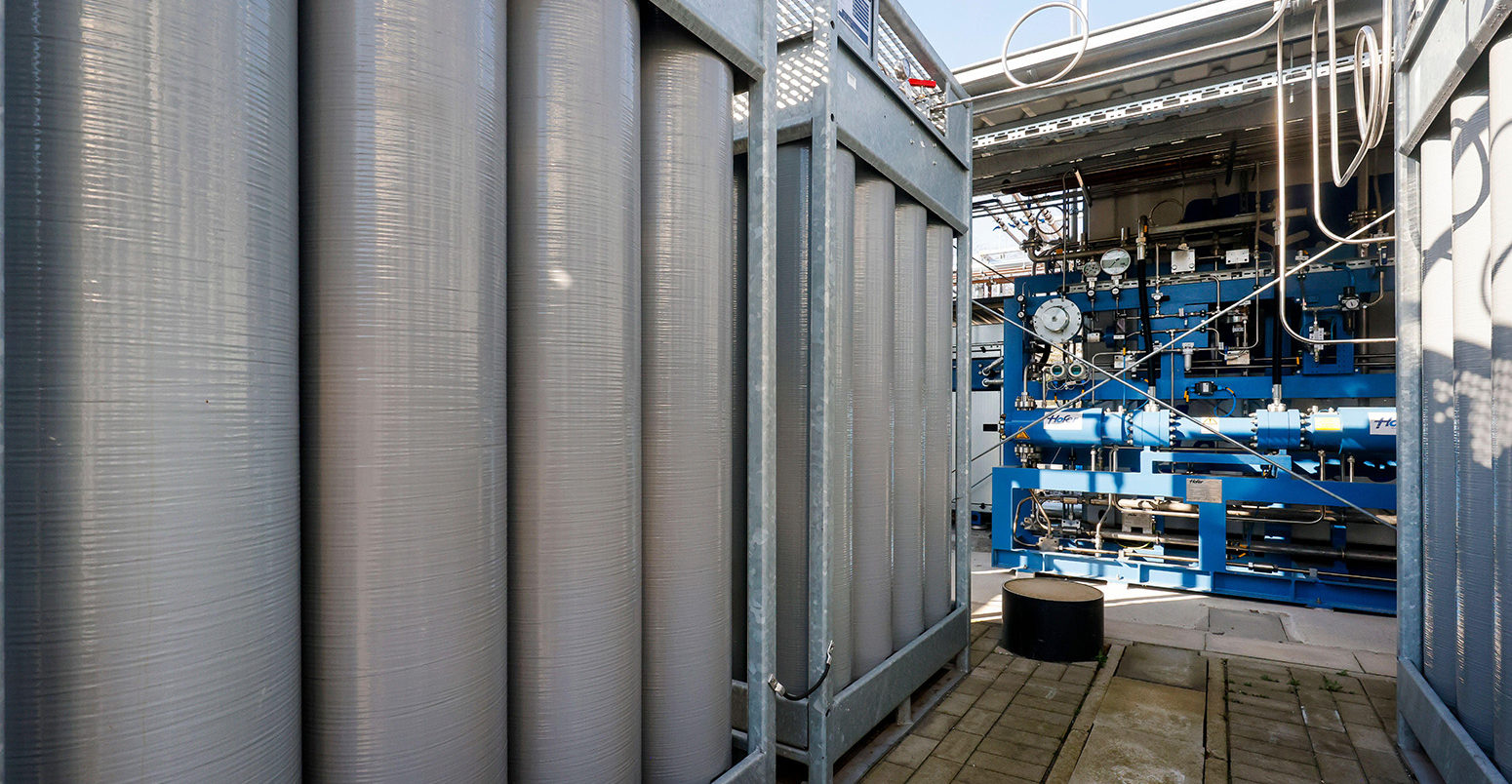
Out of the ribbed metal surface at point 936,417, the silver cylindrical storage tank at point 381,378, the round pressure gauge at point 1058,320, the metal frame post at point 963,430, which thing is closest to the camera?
the silver cylindrical storage tank at point 381,378

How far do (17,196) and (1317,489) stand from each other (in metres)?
7.12

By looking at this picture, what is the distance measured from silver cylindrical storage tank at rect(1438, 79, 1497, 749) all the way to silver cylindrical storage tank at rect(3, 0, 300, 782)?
11.3ft

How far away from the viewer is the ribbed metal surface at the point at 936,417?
3.86m

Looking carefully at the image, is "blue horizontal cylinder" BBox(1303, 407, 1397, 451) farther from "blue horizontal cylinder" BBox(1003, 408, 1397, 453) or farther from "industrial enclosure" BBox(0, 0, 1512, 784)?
"industrial enclosure" BBox(0, 0, 1512, 784)

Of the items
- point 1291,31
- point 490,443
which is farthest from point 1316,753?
point 1291,31

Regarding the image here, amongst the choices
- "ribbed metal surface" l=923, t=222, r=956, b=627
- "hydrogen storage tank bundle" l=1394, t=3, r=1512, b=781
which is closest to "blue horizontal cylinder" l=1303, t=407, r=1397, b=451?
"hydrogen storage tank bundle" l=1394, t=3, r=1512, b=781

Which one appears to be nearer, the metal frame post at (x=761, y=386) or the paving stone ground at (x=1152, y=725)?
the metal frame post at (x=761, y=386)

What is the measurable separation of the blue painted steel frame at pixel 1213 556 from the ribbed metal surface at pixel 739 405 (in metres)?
4.69

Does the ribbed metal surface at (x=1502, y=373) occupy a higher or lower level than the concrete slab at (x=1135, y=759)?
higher

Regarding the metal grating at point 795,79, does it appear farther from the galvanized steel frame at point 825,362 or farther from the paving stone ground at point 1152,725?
the paving stone ground at point 1152,725

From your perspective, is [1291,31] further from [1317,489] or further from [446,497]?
[446,497]

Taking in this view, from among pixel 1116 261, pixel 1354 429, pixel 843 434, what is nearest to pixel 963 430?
pixel 843 434

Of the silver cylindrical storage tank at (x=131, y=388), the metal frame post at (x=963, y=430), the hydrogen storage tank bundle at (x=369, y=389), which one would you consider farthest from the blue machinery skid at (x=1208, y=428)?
the silver cylindrical storage tank at (x=131, y=388)

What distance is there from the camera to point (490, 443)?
153 cm
